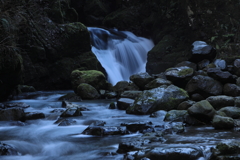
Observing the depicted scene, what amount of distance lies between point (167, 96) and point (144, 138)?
320cm

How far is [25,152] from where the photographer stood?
184 inches

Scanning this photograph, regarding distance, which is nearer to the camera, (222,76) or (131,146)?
(131,146)

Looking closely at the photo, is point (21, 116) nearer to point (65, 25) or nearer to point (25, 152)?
point (25, 152)

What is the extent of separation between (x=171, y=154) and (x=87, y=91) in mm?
7947

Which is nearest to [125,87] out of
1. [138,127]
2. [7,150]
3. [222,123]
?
[138,127]

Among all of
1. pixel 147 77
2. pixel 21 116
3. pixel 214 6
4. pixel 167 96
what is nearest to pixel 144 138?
pixel 167 96

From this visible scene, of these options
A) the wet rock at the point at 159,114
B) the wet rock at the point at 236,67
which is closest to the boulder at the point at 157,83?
the wet rock at the point at 236,67

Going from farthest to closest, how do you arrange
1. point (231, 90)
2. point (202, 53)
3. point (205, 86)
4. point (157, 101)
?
point (202, 53) → point (205, 86) → point (231, 90) → point (157, 101)

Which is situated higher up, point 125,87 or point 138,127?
A: point 125,87

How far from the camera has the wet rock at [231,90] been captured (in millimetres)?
8445

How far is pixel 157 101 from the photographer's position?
7652 mm

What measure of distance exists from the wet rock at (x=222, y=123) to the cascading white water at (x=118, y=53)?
458 inches

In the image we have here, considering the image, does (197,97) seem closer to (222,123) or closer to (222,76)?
(222,76)

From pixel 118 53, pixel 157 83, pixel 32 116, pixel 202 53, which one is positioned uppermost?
pixel 118 53
